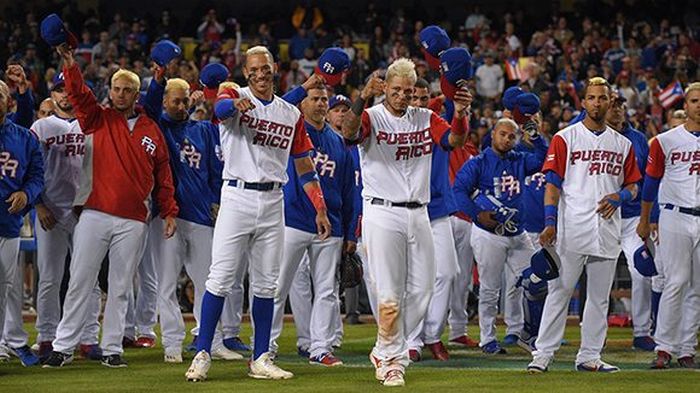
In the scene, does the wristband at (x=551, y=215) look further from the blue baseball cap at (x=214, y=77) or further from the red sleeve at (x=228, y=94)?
the blue baseball cap at (x=214, y=77)

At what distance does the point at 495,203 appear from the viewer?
1198 centimetres

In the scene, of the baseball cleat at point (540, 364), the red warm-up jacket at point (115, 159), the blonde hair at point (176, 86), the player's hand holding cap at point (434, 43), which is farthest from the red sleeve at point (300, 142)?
the baseball cleat at point (540, 364)

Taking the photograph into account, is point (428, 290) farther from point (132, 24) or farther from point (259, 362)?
point (132, 24)

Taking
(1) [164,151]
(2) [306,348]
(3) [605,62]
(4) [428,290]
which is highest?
(3) [605,62]

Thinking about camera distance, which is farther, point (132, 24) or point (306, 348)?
point (132, 24)

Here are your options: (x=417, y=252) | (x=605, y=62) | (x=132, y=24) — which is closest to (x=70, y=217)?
(x=417, y=252)

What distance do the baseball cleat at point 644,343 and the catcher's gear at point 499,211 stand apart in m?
1.62

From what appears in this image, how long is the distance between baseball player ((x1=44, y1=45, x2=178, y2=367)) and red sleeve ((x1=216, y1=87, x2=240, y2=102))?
139 centimetres

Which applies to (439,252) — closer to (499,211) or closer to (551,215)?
(499,211)

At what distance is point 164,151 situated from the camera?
10.5 meters

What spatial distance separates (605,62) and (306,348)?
43.3 ft

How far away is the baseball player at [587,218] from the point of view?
976 cm

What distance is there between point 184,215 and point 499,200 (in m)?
2.93

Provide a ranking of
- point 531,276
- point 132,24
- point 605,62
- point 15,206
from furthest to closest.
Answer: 1. point 132,24
2. point 605,62
3. point 531,276
4. point 15,206
